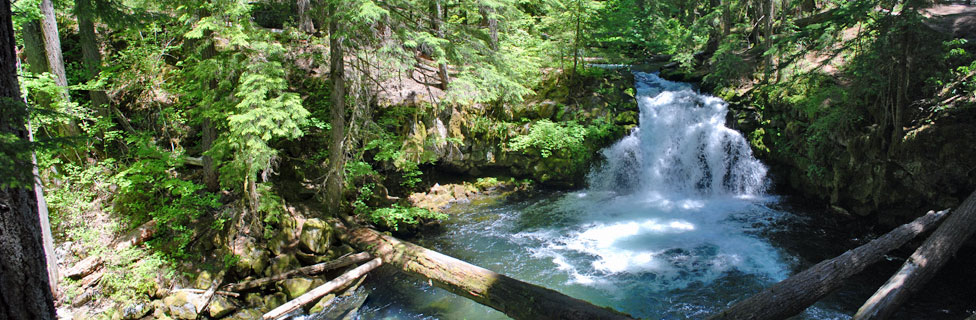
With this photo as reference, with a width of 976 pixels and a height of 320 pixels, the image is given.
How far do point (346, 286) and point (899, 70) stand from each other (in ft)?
36.2

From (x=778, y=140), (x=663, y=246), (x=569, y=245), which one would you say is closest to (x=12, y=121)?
(x=569, y=245)

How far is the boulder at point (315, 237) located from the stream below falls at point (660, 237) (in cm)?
109

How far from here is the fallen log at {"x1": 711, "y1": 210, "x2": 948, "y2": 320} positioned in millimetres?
4988

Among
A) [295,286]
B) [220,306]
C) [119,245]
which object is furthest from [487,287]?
[119,245]

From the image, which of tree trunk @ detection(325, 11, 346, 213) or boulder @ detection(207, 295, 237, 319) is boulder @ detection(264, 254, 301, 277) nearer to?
boulder @ detection(207, 295, 237, 319)

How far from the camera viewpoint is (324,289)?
664 cm

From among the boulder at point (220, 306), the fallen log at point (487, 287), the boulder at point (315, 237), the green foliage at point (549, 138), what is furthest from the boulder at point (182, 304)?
the green foliage at point (549, 138)

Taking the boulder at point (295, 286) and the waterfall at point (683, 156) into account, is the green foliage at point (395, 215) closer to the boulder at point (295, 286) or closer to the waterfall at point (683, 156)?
the boulder at point (295, 286)

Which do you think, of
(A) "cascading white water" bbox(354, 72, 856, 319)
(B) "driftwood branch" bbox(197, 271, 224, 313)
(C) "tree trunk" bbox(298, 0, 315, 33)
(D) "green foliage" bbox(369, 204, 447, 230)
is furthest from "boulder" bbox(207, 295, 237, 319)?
(C) "tree trunk" bbox(298, 0, 315, 33)

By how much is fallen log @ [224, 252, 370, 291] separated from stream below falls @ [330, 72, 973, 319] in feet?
1.45

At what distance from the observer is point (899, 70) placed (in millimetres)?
8273

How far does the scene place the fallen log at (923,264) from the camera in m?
5.45

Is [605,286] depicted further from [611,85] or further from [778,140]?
[611,85]

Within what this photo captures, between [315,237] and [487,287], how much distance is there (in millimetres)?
3592
